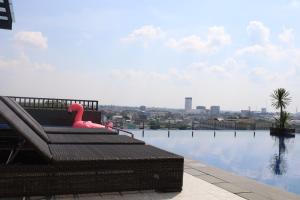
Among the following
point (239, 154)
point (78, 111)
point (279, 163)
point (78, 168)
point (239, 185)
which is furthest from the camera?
point (239, 154)

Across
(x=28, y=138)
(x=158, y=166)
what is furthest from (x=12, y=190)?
(x=158, y=166)

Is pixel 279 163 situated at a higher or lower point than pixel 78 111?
lower

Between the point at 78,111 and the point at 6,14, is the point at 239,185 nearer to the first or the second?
the point at 78,111

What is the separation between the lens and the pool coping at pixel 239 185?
14.5ft

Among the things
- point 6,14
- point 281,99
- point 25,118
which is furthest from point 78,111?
point 281,99

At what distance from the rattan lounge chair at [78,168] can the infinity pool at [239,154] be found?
12.8ft

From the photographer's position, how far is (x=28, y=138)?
3449mm

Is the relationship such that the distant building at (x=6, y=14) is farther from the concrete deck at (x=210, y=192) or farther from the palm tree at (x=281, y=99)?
the palm tree at (x=281, y=99)

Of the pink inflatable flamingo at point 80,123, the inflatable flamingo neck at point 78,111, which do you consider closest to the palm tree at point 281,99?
the pink inflatable flamingo at point 80,123

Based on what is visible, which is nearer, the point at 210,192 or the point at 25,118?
the point at 210,192

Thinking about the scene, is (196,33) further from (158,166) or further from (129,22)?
(158,166)

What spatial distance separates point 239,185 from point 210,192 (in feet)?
2.47

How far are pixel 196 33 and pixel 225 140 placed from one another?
17.2ft

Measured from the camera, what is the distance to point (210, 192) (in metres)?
4.39
